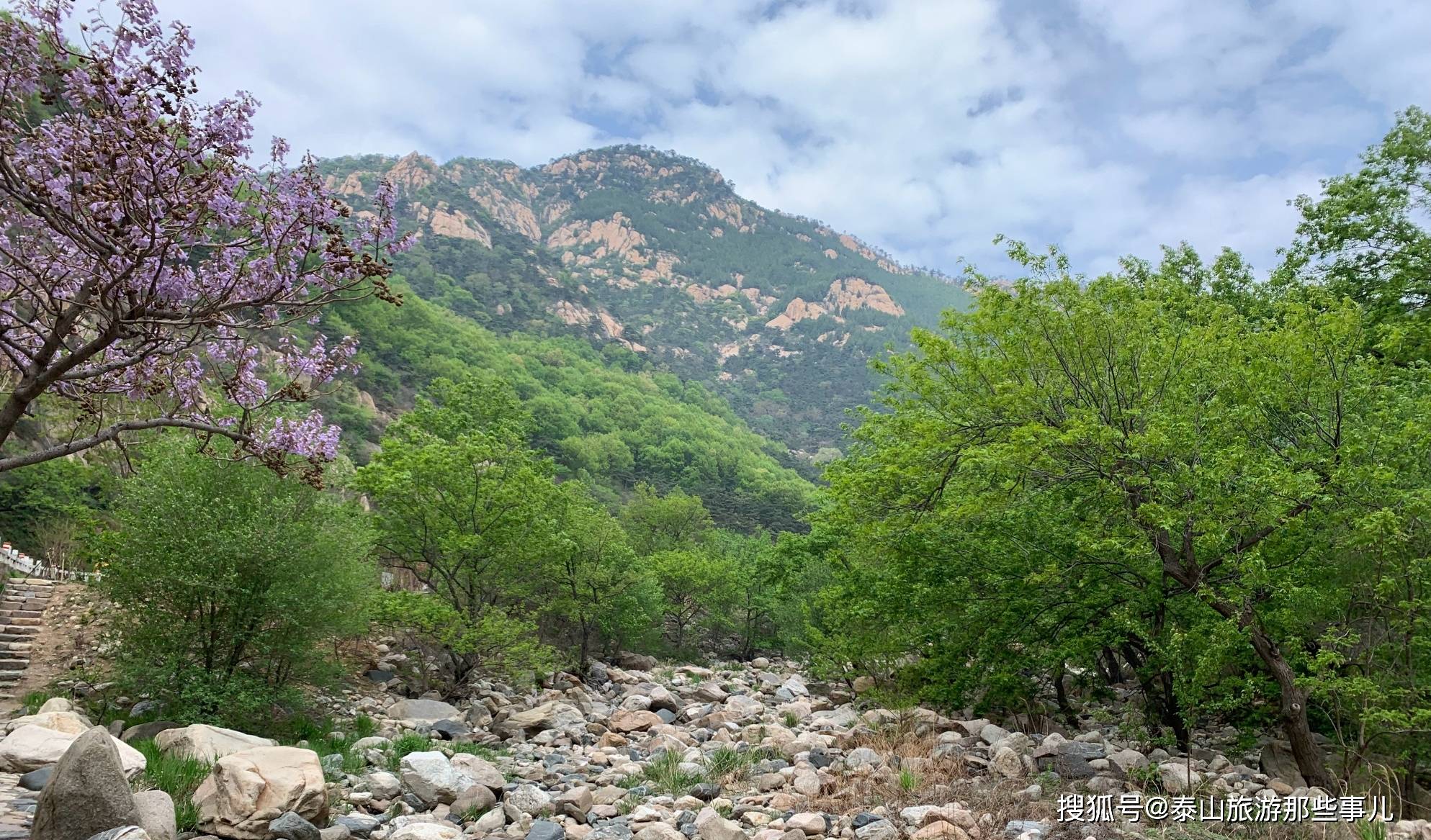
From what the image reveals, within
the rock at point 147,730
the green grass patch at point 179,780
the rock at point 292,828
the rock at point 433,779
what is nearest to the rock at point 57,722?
the rock at point 147,730

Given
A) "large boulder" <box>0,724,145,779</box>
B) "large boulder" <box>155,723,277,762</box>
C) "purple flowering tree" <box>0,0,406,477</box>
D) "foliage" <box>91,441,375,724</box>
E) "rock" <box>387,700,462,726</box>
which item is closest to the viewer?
"purple flowering tree" <box>0,0,406,477</box>

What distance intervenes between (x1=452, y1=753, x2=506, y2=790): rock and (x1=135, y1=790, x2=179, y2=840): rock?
3775 millimetres

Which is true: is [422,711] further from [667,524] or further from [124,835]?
[667,524]

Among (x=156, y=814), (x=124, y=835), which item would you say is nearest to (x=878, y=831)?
(x=124, y=835)

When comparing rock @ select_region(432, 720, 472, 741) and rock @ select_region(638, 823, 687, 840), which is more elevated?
rock @ select_region(638, 823, 687, 840)

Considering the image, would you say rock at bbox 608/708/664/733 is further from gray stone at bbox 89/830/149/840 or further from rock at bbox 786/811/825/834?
gray stone at bbox 89/830/149/840

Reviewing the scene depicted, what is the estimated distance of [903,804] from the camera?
8820 millimetres

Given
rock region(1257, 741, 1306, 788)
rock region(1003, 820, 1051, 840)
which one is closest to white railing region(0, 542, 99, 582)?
rock region(1003, 820, 1051, 840)

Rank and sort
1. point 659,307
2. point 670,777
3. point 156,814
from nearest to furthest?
point 156,814, point 670,777, point 659,307

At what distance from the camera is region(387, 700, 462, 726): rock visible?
47.6ft

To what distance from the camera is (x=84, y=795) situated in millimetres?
5395

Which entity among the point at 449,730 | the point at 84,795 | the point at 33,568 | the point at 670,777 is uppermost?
the point at 33,568

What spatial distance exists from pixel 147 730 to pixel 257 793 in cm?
552

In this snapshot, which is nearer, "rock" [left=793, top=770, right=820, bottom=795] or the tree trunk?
the tree trunk
